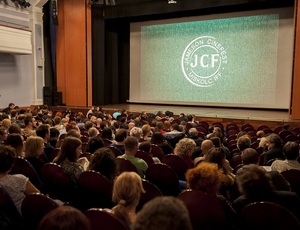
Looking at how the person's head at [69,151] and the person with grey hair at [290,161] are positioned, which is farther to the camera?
the person with grey hair at [290,161]

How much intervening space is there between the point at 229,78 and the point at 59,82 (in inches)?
295

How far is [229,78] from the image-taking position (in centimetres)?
1363

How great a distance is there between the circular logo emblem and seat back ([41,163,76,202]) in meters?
11.3

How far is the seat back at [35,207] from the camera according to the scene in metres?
2.18

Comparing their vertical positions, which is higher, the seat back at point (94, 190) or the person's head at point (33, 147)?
the person's head at point (33, 147)

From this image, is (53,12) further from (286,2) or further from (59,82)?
(286,2)

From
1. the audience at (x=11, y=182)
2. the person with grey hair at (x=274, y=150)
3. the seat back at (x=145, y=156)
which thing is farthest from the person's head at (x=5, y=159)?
the person with grey hair at (x=274, y=150)

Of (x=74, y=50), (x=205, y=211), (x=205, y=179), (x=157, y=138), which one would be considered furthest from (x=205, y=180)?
(x=74, y=50)

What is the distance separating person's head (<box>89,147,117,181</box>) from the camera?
310 centimetres

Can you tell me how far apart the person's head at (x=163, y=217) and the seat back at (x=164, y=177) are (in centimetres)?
218

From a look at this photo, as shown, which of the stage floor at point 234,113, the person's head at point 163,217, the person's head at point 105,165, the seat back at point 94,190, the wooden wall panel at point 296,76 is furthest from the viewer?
the stage floor at point 234,113

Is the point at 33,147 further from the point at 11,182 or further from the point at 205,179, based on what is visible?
the point at 205,179

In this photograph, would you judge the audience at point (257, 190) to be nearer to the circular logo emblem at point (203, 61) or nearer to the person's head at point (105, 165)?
the person's head at point (105, 165)

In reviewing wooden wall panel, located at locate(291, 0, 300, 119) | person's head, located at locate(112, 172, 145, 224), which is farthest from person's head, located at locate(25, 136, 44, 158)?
wooden wall panel, located at locate(291, 0, 300, 119)
